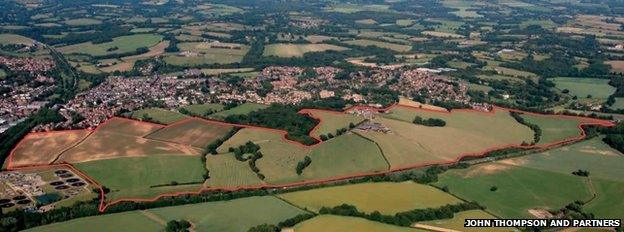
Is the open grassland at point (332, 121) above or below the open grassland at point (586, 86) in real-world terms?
above

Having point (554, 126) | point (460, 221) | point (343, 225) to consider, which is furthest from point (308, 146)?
point (554, 126)

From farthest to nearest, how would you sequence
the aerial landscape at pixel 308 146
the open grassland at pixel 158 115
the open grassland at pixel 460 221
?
1. the open grassland at pixel 158 115
2. the aerial landscape at pixel 308 146
3. the open grassland at pixel 460 221

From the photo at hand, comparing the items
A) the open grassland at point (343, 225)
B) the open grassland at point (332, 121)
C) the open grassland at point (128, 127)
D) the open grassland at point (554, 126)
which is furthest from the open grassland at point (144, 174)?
the open grassland at point (554, 126)

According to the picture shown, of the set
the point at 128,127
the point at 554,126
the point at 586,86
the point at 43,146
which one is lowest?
the point at 586,86

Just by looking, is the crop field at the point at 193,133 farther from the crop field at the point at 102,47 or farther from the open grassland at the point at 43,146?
the crop field at the point at 102,47

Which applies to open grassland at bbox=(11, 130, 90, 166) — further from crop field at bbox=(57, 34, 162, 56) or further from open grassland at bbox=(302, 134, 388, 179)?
crop field at bbox=(57, 34, 162, 56)

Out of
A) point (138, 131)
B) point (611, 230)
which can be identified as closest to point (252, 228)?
point (611, 230)

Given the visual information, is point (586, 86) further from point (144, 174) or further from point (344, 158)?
point (144, 174)
